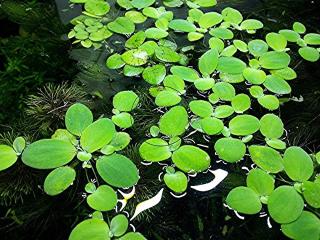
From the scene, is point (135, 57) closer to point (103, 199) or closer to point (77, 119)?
point (77, 119)

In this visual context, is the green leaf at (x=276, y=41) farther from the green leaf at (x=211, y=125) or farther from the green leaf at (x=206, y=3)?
the green leaf at (x=211, y=125)

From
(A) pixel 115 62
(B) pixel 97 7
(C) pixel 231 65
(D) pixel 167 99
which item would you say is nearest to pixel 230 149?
(D) pixel 167 99

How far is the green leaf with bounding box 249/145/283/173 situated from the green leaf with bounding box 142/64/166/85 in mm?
492

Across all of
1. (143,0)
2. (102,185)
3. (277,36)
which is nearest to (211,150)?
(102,185)

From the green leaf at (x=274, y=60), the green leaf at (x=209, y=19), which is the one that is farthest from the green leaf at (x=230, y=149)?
the green leaf at (x=209, y=19)

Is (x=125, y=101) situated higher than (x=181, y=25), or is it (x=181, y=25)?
(x=181, y=25)

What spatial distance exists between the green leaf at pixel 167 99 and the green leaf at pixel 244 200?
0.44 metres

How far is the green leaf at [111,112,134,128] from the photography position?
1490mm

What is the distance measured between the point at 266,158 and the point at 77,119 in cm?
70

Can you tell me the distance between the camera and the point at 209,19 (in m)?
1.90

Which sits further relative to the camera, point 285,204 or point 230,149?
point 230,149

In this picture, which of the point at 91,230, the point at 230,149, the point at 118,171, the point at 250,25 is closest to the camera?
the point at 91,230

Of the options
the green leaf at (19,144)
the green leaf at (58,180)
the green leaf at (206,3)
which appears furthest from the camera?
the green leaf at (206,3)

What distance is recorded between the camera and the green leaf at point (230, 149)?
1407mm
